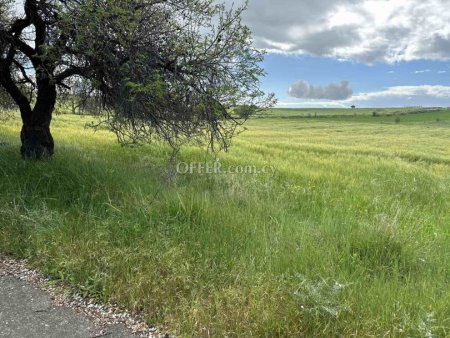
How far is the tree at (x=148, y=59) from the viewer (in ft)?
17.7

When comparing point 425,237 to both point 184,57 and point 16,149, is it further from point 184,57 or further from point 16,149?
point 16,149

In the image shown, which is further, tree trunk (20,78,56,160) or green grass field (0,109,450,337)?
Answer: tree trunk (20,78,56,160)

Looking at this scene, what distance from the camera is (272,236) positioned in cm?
443

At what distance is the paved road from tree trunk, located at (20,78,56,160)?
5183 mm

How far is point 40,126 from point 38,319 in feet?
20.3

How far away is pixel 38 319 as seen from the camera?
10.1 feet

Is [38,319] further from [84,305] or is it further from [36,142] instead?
[36,142]

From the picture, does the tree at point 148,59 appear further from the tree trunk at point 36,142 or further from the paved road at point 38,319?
the paved road at point 38,319

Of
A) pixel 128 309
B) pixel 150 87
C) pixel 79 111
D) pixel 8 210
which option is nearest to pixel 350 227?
pixel 128 309

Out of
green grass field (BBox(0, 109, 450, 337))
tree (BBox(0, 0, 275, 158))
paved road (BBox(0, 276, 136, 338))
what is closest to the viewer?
paved road (BBox(0, 276, 136, 338))

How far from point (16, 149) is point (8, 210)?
194 inches

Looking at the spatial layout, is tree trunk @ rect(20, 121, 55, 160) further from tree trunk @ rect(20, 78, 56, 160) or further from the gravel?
the gravel

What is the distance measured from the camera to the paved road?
2.93m

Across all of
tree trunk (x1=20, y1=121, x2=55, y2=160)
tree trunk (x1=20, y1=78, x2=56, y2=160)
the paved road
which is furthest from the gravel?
tree trunk (x1=20, y1=78, x2=56, y2=160)
